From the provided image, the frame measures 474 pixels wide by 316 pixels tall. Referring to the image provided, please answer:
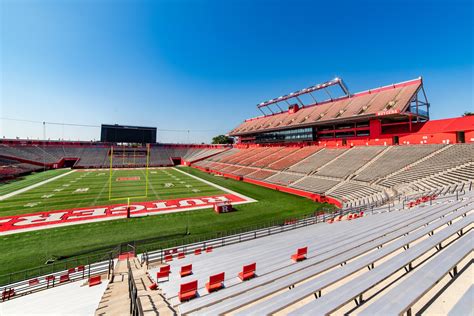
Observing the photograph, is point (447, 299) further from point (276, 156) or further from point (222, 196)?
point (276, 156)

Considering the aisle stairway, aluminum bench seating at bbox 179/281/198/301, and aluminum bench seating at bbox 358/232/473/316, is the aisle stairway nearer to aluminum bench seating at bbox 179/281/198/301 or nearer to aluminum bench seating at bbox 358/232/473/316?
aluminum bench seating at bbox 179/281/198/301

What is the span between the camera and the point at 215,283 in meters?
5.24

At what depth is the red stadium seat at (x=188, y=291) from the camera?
4811mm

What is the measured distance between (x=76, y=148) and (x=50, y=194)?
43.7 meters

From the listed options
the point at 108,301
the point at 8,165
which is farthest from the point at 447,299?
the point at 8,165

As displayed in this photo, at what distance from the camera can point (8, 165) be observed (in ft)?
135

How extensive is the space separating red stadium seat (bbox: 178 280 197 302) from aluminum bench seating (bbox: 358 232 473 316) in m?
3.47

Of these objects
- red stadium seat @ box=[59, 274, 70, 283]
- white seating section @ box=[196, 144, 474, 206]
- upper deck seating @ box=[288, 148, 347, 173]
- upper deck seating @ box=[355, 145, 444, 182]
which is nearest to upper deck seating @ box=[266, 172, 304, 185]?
white seating section @ box=[196, 144, 474, 206]

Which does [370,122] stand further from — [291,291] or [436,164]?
[291,291]

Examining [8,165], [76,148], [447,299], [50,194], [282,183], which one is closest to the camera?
[447,299]

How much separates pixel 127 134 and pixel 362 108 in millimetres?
60567

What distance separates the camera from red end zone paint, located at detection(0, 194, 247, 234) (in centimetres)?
1630

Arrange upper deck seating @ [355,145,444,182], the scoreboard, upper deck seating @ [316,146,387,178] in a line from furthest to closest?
1. the scoreboard
2. upper deck seating @ [316,146,387,178]
3. upper deck seating @ [355,145,444,182]

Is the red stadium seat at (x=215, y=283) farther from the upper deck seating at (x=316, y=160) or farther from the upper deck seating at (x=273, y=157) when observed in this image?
the upper deck seating at (x=273, y=157)
